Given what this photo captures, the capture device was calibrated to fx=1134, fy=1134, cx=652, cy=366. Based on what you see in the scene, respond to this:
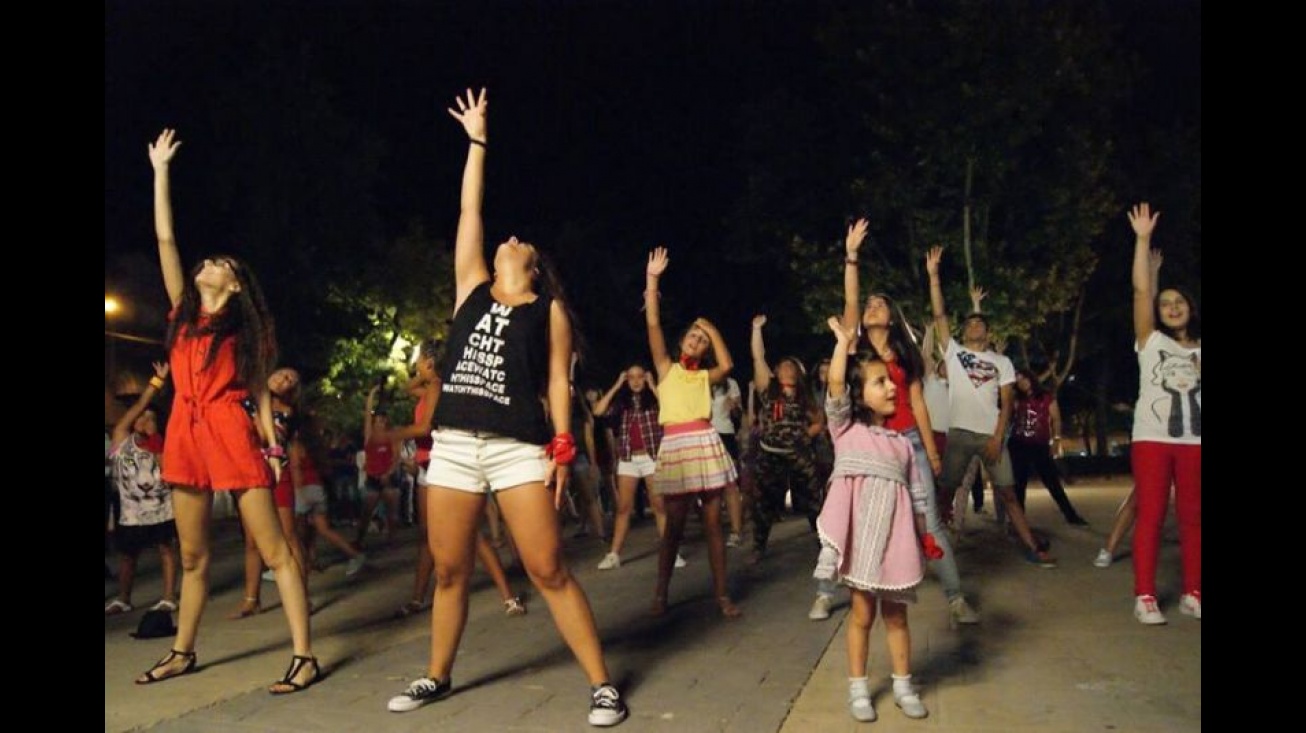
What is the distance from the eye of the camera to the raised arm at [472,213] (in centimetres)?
494

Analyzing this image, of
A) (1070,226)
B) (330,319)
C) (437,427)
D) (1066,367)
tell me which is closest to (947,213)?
(1070,226)

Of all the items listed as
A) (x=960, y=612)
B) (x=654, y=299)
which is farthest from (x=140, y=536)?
(x=960, y=612)

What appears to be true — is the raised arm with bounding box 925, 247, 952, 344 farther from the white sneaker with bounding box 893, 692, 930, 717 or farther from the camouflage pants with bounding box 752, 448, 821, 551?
the white sneaker with bounding box 893, 692, 930, 717

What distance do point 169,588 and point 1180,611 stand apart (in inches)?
263

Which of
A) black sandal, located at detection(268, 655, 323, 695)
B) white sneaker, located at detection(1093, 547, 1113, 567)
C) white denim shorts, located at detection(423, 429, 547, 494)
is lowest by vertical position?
white sneaker, located at detection(1093, 547, 1113, 567)

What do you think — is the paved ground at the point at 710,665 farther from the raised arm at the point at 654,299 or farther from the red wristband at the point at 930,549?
the raised arm at the point at 654,299

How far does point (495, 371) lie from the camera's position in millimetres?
4727

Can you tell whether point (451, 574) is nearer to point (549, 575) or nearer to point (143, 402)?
point (549, 575)

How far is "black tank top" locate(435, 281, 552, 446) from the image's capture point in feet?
15.4

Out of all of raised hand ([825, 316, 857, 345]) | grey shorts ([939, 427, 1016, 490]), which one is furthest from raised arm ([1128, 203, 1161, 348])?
raised hand ([825, 316, 857, 345])

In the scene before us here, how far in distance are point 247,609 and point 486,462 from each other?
151 inches

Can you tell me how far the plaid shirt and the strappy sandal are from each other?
3.79m

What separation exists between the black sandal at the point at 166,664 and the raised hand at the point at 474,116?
294cm

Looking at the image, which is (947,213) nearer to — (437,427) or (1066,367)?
(1066,367)
